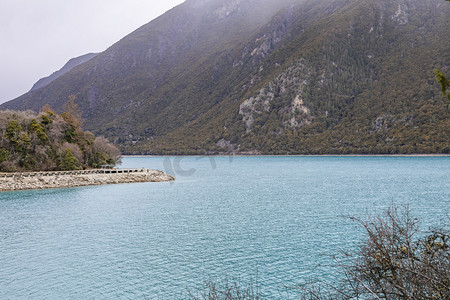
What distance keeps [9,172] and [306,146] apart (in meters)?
119

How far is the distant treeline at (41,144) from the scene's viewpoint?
1969 inches

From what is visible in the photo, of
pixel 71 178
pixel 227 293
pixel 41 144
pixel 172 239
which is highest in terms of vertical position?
pixel 41 144

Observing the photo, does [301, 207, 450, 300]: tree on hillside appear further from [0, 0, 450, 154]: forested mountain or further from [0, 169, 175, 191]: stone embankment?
[0, 0, 450, 154]: forested mountain

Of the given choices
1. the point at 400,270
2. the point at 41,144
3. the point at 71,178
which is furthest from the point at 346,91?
the point at 400,270

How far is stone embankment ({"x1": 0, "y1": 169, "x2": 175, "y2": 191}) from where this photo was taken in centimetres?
4627

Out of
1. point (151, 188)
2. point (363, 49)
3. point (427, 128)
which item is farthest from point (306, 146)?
point (151, 188)

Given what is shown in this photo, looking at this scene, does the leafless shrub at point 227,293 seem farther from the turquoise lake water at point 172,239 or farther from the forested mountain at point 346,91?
the forested mountain at point 346,91

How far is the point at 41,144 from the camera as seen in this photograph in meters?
53.4

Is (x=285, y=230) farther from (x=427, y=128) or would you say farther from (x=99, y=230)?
(x=427, y=128)

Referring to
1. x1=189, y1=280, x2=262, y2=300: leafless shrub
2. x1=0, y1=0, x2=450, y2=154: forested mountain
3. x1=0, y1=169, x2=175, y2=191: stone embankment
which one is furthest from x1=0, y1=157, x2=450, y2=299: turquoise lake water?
x1=0, y1=0, x2=450, y2=154: forested mountain

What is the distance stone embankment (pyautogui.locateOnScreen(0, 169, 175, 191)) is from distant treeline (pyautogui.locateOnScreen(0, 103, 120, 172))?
112 inches

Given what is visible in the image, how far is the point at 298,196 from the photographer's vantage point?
1549 inches

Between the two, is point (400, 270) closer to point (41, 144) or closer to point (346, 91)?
point (41, 144)

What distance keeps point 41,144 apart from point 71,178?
790 cm
